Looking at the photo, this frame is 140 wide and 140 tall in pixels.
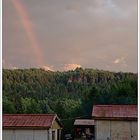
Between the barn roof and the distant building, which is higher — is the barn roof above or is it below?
above

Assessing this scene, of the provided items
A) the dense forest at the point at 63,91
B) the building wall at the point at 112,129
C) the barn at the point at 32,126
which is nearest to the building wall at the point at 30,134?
the barn at the point at 32,126

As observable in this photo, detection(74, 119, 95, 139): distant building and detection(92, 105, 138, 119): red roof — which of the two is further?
detection(74, 119, 95, 139): distant building

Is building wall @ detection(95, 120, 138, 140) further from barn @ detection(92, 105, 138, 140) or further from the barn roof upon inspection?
the barn roof

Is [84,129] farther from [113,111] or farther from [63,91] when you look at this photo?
[63,91]

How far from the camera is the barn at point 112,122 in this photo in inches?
113

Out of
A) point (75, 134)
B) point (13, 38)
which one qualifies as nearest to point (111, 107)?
point (75, 134)

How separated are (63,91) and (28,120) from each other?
1.78 ft

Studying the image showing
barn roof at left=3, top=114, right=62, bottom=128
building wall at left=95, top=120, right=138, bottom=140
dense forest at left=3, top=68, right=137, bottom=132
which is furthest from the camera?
barn roof at left=3, top=114, right=62, bottom=128

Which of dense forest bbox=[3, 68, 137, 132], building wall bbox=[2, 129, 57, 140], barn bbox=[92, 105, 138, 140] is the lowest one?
building wall bbox=[2, 129, 57, 140]

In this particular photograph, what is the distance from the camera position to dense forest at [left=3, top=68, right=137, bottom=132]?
2.37 m

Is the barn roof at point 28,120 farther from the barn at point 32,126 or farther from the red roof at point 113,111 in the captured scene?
the red roof at point 113,111

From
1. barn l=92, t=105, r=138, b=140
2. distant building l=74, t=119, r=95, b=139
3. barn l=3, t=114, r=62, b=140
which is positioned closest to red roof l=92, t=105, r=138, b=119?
barn l=92, t=105, r=138, b=140

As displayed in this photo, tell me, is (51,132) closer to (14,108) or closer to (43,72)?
(14,108)

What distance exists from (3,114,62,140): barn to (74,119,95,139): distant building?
18 cm
